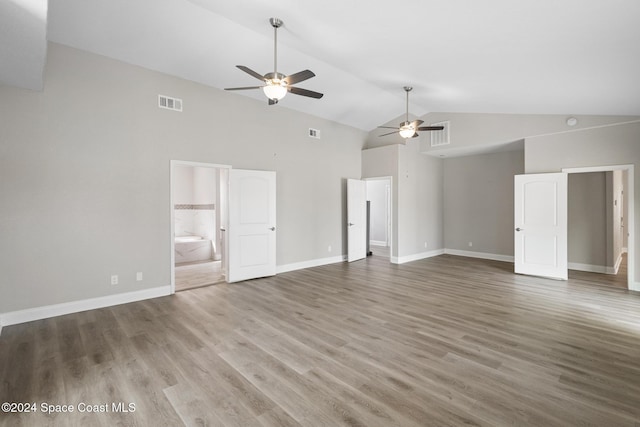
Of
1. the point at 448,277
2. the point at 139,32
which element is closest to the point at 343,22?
the point at 139,32

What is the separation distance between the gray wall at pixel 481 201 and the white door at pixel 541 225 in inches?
63.9

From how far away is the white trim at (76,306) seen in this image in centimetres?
358

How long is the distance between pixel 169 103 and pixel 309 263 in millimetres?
4177

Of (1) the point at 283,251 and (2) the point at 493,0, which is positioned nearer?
(2) the point at 493,0

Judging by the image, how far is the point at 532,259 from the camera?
19.5 feet

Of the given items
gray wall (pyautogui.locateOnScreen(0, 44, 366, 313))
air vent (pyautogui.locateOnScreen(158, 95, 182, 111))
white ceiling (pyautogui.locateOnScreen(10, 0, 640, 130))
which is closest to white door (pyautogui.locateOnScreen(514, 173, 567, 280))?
white ceiling (pyautogui.locateOnScreen(10, 0, 640, 130))

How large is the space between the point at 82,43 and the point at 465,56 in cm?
497

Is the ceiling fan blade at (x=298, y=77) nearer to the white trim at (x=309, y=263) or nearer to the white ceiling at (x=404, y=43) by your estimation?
the white ceiling at (x=404, y=43)

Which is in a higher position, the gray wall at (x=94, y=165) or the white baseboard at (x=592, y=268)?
the gray wall at (x=94, y=165)

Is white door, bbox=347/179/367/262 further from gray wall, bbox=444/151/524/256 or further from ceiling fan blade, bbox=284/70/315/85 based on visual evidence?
ceiling fan blade, bbox=284/70/315/85

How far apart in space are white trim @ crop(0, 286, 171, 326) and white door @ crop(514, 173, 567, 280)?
6.75m

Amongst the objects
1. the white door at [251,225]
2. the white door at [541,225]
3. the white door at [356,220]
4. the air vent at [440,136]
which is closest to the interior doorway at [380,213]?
the white door at [356,220]

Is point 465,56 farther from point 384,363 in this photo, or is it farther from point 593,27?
point 384,363

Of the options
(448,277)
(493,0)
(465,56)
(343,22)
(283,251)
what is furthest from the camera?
(283,251)
